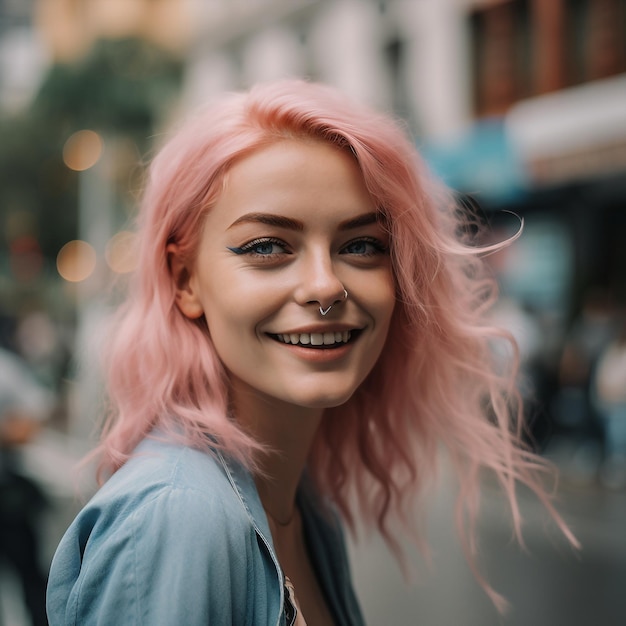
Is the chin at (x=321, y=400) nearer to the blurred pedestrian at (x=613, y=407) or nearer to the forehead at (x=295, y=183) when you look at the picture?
the forehead at (x=295, y=183)

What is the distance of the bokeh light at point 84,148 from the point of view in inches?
A: 401

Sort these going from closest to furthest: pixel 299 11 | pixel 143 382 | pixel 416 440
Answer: pixel 143 382 → pixel 416 440 → pixel 299 11

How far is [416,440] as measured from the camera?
1.98 metres

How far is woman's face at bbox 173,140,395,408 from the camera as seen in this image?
4.71 ft

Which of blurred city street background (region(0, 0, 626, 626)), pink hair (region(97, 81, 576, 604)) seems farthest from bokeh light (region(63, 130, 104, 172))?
pink hair (region(97, 81, 576, 604))

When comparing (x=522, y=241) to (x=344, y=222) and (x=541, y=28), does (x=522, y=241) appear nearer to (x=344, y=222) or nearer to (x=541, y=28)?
(x=541, y=28)

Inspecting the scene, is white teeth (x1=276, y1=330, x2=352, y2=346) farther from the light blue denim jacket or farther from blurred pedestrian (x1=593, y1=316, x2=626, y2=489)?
blurred pedestrian (x1=593, y1=316, x2=626, y2=489)

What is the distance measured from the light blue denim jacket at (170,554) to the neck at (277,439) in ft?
0.65

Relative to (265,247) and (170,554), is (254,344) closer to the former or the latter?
(265,247)

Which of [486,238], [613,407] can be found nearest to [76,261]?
[613,407]

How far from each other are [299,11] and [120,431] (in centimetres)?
A: 1788

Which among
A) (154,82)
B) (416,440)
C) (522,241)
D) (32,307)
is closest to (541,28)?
(522,241)

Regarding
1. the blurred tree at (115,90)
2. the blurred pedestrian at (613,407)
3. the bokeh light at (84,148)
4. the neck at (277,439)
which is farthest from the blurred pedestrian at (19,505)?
the bokeh light at (84,148)

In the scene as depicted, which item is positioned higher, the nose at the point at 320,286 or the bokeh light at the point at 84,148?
the bokeh light at the point at 84,148
